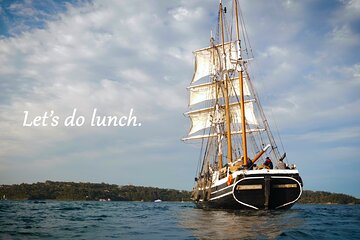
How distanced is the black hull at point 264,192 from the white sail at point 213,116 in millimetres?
25051

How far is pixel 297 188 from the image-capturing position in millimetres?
28562

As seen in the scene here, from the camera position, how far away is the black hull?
27.6 meters

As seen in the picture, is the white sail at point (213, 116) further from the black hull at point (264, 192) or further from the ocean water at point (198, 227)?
the ocean water at point (198, 227)

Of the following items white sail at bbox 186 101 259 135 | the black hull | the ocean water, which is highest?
white sail at bbox 186 101 259 135

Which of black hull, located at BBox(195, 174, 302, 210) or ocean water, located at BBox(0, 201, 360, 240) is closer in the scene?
ocean water, located at BBox(0, 201, 360, 240)

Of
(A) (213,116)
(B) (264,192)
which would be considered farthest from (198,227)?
(A) (213,116)

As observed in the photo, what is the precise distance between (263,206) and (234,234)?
1435cm

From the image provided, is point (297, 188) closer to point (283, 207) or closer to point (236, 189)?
point (283, 207)

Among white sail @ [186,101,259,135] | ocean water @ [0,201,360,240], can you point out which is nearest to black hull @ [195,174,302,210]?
ocean water @ [0,201,360,240]

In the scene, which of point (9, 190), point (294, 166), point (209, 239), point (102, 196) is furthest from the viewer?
point (102, 196)

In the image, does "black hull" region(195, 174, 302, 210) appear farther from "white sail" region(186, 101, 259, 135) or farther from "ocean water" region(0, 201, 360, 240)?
"white sail" region(186, 101, 259, 135)

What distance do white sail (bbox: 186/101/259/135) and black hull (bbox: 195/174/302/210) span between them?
2505 cm

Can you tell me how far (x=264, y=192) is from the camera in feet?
90.6

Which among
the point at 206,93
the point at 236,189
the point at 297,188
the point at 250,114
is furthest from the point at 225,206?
the point at 206,93
